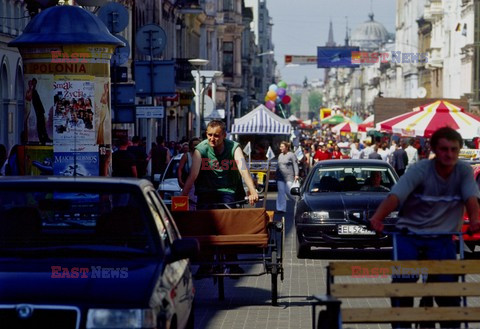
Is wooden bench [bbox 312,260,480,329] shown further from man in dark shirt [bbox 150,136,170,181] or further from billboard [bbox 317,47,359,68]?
billboard [bbox 317,47,359,68]

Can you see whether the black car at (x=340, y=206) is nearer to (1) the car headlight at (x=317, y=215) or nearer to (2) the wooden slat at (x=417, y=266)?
(1) the car headlight at (x=317, y=215)

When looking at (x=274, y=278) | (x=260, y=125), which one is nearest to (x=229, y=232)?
(x=274, y=278)

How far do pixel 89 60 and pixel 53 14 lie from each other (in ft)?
2.64

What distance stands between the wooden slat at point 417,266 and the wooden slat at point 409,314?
0.23 meters

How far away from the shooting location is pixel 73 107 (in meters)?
18.2

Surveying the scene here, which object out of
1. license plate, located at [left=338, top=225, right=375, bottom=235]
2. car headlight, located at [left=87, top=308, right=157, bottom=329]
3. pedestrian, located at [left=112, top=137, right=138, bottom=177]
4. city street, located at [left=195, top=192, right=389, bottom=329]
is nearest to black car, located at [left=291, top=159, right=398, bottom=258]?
license plate, located at [left=338, top=225, right=375, bottom=235]

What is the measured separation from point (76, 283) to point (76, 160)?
10310mm

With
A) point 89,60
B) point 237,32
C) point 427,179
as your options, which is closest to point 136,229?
point 427,179

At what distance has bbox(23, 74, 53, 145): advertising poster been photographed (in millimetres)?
18109

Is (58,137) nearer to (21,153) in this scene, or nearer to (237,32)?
(21,153)

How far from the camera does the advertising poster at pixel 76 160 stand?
58.7ft

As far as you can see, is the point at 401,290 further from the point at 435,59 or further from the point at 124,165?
the point at 435,59

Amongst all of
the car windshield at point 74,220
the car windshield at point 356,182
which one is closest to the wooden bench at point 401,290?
the car windshield at point 74,220

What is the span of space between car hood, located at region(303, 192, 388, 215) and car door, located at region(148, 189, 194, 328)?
8.86 metres
